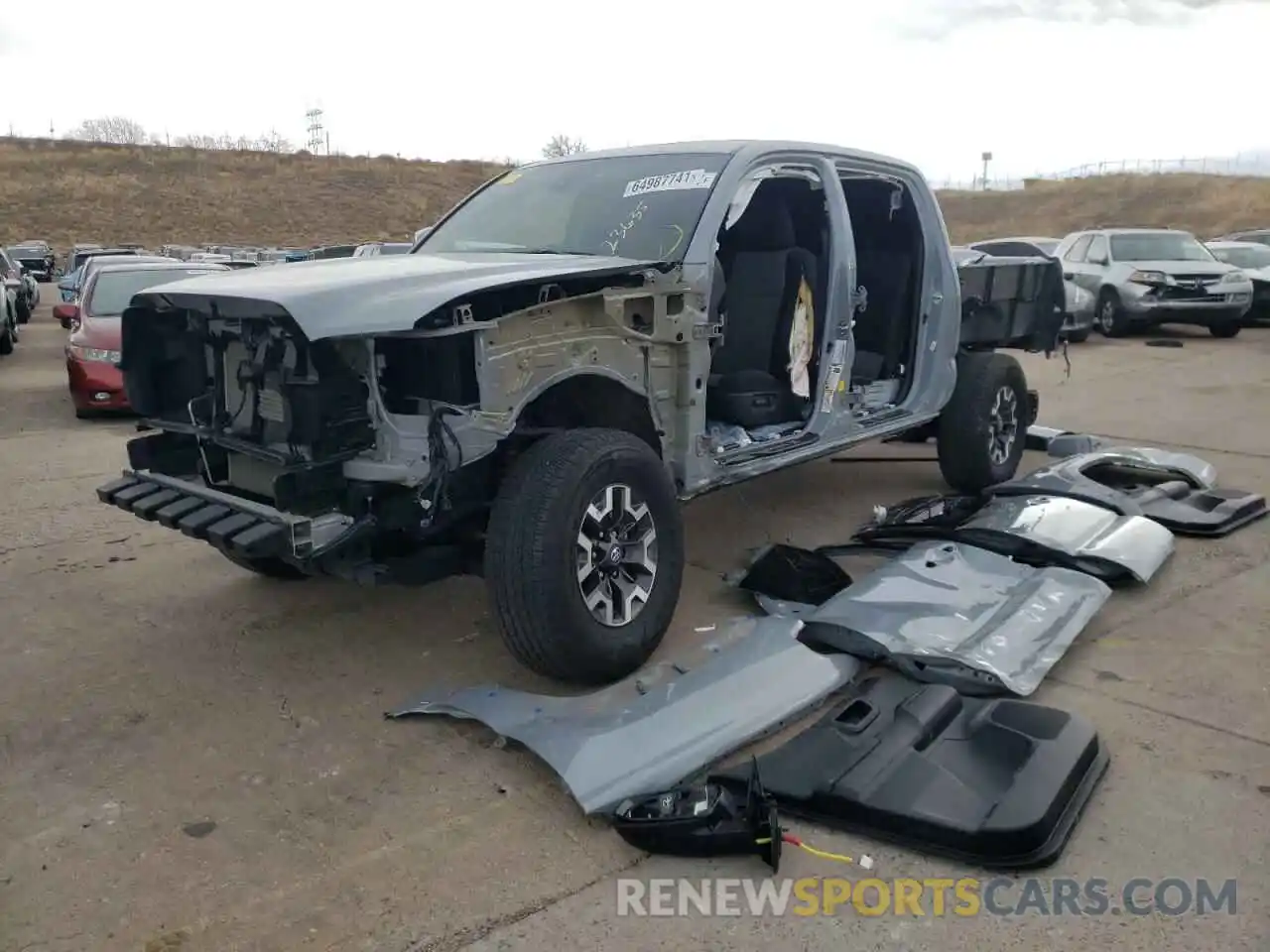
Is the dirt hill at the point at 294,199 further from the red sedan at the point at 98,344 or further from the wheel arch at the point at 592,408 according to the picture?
the wheel arch at the point at 592,408

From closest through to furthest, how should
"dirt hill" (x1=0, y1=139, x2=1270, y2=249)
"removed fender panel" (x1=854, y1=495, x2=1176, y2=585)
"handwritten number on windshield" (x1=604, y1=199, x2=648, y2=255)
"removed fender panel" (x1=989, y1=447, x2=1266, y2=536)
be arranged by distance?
1. "handwritten number on windshield" (x1=604, y1=199, x2=648, y2=255)
2. "removed fender panel" (x1=854, y1=495, x2=1176, y2=585)
3. "removed fender panel" (x1=989, y1=447, x2=1266, y2=536)
4. "dirt hill" (x1=0, y1=139, x2=1270, y2=249)

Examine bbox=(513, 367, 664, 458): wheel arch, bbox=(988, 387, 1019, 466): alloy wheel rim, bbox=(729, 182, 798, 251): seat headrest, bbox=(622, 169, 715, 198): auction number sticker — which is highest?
bbox=(622, 169, 715, 198): auction number sticker

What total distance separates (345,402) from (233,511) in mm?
576

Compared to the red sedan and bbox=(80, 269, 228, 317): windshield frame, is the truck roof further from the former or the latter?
bbox=(80, 269, 228, 317): windshield frame

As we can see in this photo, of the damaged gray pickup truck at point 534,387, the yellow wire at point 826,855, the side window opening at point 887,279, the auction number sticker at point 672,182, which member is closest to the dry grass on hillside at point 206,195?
the side window opening at point 887,279

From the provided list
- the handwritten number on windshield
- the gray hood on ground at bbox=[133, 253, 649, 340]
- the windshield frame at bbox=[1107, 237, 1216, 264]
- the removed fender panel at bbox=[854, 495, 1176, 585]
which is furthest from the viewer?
the windshield frame at bbox=[1107, 237, 1216, 264]

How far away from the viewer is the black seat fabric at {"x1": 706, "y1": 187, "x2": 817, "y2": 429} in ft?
16.8

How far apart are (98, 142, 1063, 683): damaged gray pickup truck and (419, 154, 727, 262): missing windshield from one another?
0.01 m

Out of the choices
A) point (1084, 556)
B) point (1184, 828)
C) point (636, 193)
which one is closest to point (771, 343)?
point (636, 193)

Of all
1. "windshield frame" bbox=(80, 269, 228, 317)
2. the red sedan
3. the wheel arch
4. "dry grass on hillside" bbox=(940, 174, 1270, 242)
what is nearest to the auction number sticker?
the wheel arch

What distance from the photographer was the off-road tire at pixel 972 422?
Result: 6.16m

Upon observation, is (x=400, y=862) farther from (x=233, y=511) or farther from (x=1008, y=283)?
(x=1008, y=283)

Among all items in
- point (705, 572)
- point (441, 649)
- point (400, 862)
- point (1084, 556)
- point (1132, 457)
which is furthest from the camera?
point (1132, 457)

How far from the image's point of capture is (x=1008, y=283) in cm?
665
